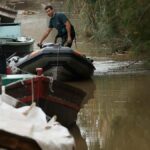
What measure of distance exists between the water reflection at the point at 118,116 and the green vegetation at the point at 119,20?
1.13 meters

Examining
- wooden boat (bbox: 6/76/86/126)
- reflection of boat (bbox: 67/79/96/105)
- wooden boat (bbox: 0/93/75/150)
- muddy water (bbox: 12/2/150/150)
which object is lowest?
reflection of boat (bbox: 67/79/96/105)

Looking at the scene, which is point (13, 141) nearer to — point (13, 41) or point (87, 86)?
point (87, 86)

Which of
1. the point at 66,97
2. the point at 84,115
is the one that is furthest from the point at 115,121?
the point at 66,97

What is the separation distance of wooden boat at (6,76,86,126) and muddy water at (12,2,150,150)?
404 mm

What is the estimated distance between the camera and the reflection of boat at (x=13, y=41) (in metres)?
16.9

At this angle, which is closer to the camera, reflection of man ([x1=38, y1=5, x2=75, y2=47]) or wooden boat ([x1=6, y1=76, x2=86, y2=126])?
wooden boat ([x1=6, y1=76, x2=86, y2=126])

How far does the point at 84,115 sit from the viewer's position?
11250 mm

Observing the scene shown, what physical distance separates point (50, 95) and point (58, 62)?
201 inches

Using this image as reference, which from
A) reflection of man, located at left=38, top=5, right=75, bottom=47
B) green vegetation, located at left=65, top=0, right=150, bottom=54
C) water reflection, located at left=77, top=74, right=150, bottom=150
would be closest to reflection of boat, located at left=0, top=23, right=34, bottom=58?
green vegetation, located at left=65, top=0, right=150, bottom=54

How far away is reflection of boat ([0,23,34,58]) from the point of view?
55.5 feet

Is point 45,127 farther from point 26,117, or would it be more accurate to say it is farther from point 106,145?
point 106,145

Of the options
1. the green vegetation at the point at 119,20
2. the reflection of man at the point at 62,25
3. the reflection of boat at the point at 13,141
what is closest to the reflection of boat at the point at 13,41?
the green vegetation at the point at 119,20

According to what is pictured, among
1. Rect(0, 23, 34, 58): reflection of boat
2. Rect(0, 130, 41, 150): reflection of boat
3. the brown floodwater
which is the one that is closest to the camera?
Rect(0, 130, 41, 150): reflection of boat

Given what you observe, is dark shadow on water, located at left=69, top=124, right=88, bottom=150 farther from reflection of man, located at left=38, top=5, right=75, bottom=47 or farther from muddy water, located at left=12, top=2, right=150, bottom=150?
reflection of man, located at left=38, top=5, right=75, bottom=47
